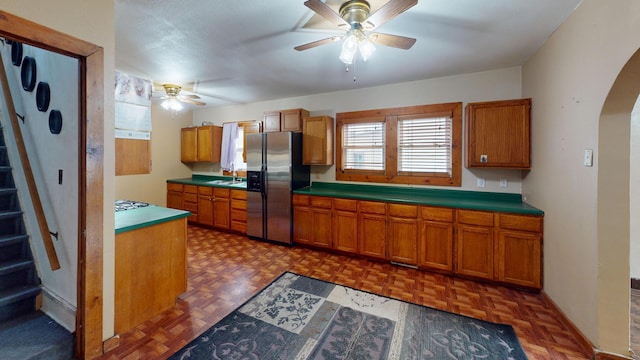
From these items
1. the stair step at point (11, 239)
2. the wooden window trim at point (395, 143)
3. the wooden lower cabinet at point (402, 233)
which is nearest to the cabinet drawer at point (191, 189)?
the stair step at point (11, 239)

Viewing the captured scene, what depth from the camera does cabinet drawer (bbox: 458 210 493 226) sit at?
107 inches

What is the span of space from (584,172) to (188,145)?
20.3 feet

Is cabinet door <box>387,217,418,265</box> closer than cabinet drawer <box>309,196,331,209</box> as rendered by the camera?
Yes

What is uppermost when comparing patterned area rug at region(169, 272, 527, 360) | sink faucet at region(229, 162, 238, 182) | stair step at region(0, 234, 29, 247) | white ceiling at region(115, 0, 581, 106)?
white ceiling at region(115, 0, 581, 106)

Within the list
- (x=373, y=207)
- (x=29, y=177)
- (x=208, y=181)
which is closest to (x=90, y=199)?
(x=29, y=177)

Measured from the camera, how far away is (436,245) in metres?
2.97

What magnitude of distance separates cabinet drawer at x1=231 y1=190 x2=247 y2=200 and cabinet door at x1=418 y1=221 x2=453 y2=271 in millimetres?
2980

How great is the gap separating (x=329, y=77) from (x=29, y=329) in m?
3.82

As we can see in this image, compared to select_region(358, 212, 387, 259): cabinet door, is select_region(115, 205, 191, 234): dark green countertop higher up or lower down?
higher up

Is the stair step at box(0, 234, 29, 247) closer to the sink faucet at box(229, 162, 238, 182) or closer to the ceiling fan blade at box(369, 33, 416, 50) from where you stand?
the sink faucet at box(229, 162, 238, 182)

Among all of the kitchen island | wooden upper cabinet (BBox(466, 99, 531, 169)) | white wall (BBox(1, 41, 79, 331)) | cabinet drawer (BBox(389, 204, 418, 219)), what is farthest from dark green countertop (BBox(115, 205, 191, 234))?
wooden upper cabinet (BBox(466, 99, 531, 169))

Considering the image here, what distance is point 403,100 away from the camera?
12.0ft

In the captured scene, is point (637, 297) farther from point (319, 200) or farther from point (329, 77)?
point (329, 77)

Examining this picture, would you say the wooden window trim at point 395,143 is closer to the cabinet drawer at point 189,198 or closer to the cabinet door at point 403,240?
the cabinet door at point 403,240
